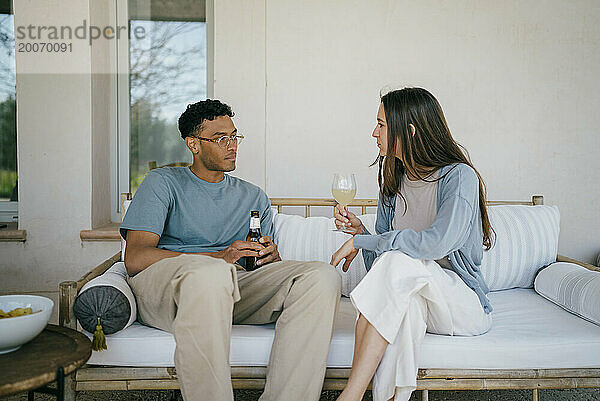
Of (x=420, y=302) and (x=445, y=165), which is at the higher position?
(x=445, y=165)

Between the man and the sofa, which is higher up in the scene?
the man

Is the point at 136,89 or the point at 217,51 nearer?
the point at 217,51

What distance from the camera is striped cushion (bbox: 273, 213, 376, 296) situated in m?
2.49

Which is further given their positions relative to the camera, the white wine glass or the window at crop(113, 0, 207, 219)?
the window at crop(113, 0, 207, 219)

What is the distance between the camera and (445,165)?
2062 mm

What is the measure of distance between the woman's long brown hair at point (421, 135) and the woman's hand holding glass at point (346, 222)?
26cm

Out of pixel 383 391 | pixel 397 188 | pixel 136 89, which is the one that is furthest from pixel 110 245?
pixel 383 391

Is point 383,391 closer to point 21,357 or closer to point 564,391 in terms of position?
point 21,357

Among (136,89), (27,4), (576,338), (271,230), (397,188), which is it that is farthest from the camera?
(136,89)

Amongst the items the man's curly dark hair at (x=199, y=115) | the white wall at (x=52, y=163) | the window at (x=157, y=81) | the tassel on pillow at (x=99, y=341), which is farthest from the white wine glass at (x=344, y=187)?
the window at (x=157, y=81)

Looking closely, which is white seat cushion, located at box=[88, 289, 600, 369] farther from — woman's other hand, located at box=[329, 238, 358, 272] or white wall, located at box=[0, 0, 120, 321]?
white wall, located at box=[0, 0, 120, 321]

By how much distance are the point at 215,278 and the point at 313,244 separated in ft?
2.72

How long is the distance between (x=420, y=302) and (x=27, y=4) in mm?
2526

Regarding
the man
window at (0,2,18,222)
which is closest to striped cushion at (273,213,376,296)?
the man
